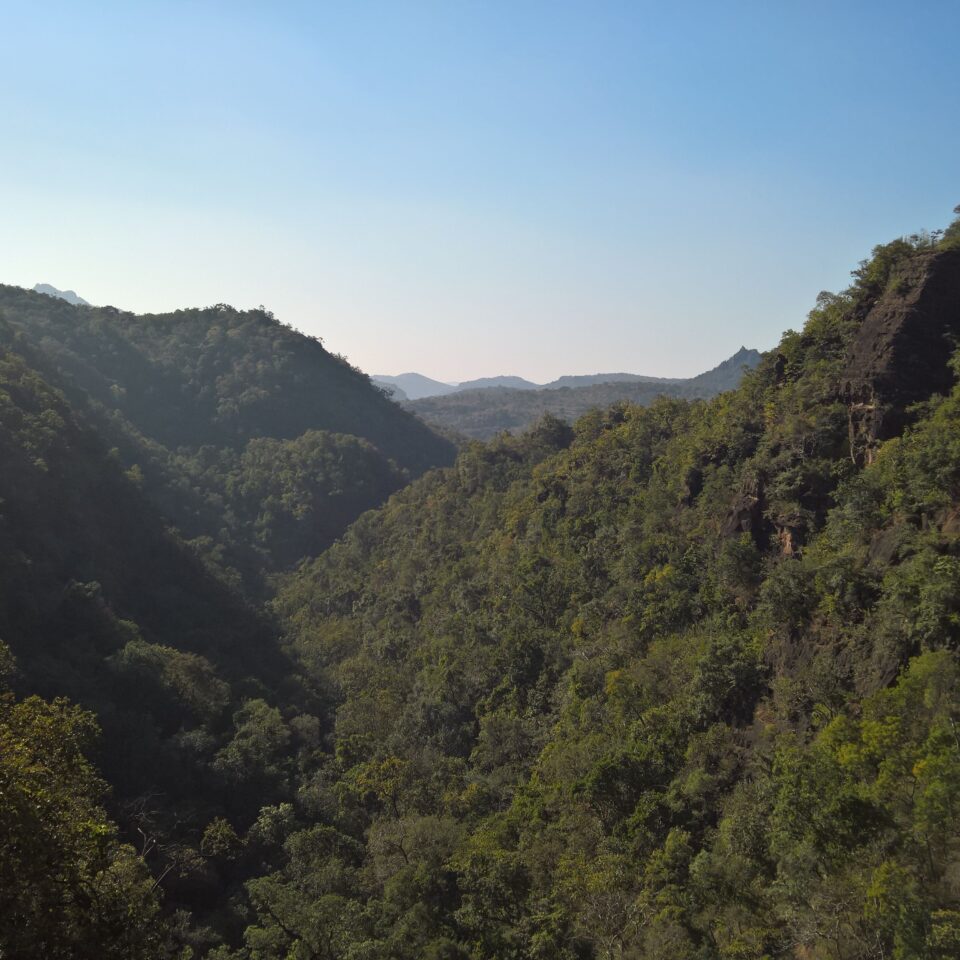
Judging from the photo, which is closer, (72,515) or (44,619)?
(44,619)

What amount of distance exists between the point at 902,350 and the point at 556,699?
17629 mm

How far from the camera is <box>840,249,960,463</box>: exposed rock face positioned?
22594 mm

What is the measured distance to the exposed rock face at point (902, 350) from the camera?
22.6 meters

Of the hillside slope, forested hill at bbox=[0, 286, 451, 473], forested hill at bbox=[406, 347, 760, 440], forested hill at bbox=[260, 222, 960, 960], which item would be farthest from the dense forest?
forested hill at bbox=[406, 347, 760, 440]

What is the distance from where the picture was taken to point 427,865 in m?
20.7

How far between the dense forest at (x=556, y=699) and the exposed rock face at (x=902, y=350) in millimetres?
111

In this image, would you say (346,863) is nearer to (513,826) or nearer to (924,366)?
(513,826)

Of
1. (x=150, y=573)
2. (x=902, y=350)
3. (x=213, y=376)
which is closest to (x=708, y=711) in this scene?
(x=902, y=350)

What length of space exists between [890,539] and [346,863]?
20117mm

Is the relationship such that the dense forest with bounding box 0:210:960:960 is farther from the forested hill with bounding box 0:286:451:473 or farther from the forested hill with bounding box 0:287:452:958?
the forested hill with bounding box 0:286:451:473

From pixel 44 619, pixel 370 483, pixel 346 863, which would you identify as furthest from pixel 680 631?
pixel 370 483

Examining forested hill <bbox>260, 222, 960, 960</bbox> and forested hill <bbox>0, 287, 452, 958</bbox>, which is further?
forested hill <bbox>260, 222, 960, 960</bbox>

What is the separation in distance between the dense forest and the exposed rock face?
111 millimetres

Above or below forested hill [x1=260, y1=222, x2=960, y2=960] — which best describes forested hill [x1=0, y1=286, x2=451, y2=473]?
above
